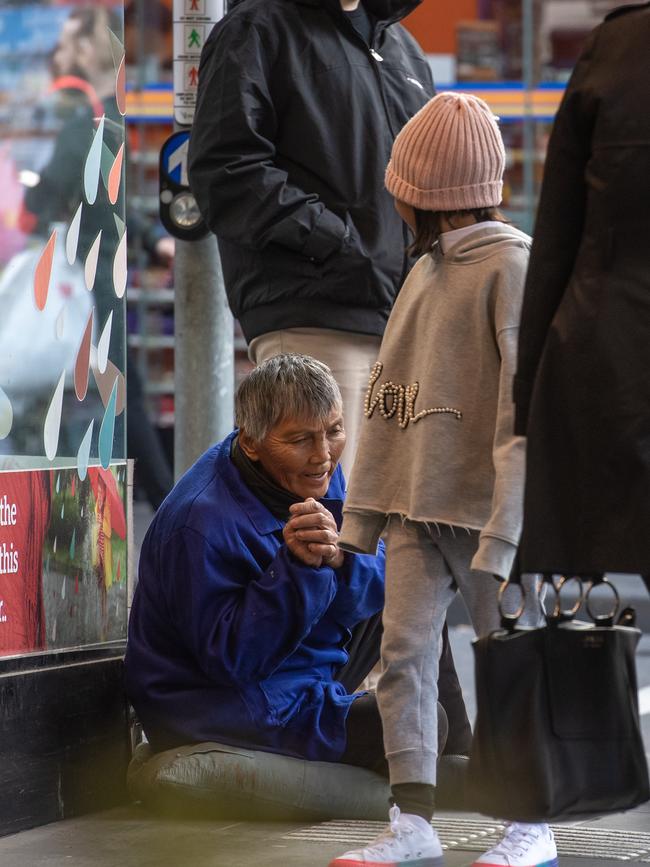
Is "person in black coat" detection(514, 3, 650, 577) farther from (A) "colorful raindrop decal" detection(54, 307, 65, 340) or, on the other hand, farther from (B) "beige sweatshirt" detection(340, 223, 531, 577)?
(A) "colorful raindrop decal" detection(54, 307, 65, 340)

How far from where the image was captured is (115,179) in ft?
16.2

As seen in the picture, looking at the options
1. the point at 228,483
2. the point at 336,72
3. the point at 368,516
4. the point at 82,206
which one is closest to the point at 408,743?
the point at 368,516

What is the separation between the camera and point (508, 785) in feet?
10.8

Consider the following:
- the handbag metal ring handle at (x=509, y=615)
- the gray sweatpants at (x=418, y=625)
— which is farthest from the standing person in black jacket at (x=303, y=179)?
the handbag metal ring handle at (x=509, y=615)

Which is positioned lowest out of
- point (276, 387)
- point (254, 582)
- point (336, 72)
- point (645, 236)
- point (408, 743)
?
point (408, 743)

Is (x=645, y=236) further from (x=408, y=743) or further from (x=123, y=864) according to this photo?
(x=123, y=864)

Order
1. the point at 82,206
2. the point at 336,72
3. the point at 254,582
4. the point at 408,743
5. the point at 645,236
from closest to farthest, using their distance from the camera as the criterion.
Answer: the point at 645,236, the point at 408,743, the point at 254,582, the point at 82,206, the point at 336,72

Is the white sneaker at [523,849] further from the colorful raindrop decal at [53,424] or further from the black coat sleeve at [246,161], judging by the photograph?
the black coat sleeve at [246,161]

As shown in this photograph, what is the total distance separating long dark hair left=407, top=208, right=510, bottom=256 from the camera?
4.02 metres

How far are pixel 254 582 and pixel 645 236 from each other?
160 cm

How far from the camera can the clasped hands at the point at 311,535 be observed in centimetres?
436

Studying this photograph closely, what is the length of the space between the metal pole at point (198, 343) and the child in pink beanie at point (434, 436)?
5.49 feet

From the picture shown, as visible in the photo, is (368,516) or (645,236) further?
(368,516)

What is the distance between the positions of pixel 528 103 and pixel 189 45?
29.6 ft
